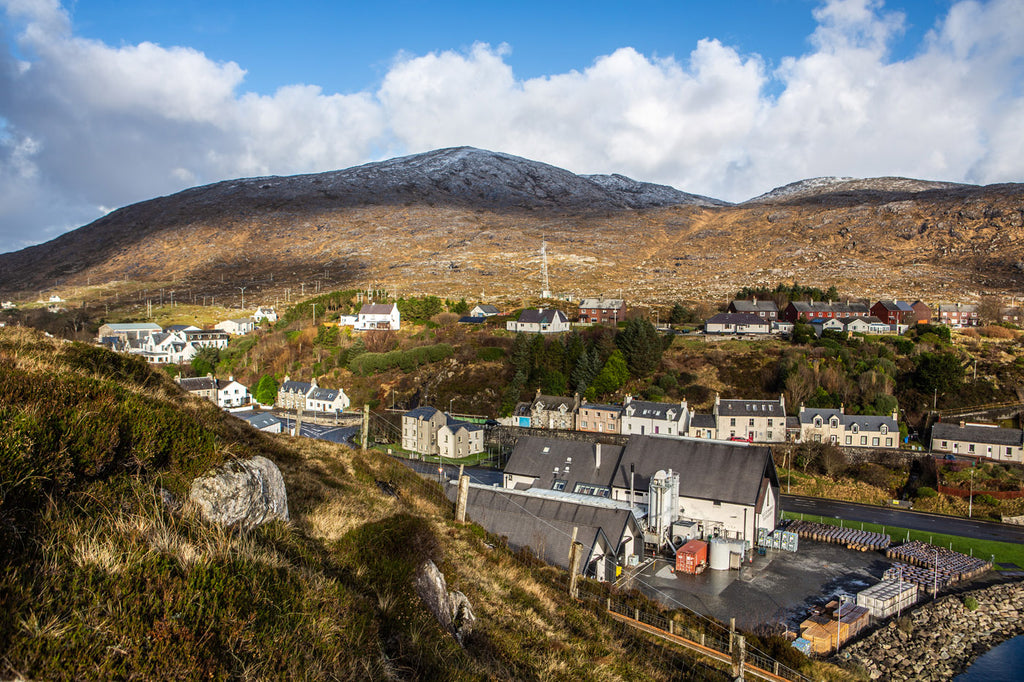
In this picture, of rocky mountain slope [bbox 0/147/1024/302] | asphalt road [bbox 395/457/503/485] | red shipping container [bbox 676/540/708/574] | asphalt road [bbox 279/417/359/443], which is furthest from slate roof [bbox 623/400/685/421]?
rocky mountain slope [bbox 0/147/1024/302]

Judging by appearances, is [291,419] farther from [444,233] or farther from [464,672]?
[444,233]

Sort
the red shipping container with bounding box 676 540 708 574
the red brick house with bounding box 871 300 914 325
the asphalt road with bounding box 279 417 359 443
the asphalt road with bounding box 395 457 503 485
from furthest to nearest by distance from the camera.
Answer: the red brick house with bounding box 871 300 914 325 → the asphalt road with bounding box 279 417 359 443 → the asphalt road with bounding box 395 457 503 485 → the red shipping container with bounding box 676 540 708 574

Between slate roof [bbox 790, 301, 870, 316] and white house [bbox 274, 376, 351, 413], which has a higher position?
slate roof [bbox 790, 301, 870, 316]

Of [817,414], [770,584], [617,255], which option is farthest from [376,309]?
[617,255]

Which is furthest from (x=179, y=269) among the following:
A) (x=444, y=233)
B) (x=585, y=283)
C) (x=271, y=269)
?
(x=585, y=283)

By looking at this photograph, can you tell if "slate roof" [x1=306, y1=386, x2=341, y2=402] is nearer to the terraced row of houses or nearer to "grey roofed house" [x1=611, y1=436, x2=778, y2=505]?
the terraced row of houses

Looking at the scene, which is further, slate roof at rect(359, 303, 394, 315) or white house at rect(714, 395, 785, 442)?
slate roof at rect(359, 303, 394, 315)

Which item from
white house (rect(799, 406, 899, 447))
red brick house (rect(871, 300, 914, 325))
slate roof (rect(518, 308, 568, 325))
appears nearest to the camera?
white house (rect(799, 406, 899, 447))
